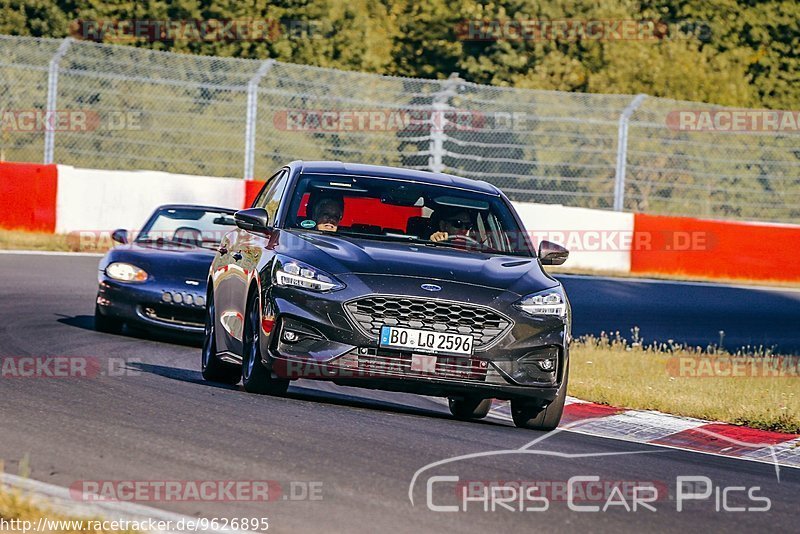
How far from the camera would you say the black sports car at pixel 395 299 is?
28.7 ft

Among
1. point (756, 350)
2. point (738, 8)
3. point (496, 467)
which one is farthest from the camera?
point (738, 8)

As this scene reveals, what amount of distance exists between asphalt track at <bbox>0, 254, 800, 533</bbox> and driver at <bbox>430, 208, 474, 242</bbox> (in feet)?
3.84

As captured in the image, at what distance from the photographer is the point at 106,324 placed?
45.3 feet

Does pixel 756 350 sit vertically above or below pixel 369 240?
below

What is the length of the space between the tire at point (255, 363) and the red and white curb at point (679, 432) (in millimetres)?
1860

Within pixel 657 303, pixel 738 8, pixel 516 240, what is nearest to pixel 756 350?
pixel 657 303

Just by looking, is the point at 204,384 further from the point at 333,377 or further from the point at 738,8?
the point at 738,8

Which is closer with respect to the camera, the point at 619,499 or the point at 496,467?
the point at 619,499

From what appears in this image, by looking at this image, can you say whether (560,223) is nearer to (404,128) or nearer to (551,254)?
(404,128)

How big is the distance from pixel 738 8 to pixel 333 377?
3953cm

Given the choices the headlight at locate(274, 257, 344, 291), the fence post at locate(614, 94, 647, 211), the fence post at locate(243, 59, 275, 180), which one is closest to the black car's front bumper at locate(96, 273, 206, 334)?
the headlight at locate(274, 257, 344, 291)

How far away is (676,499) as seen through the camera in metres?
6.97

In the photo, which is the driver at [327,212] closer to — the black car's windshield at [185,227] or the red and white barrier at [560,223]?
the black car's windshield at [185,227]

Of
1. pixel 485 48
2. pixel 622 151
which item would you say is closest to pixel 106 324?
pixel 622 151
